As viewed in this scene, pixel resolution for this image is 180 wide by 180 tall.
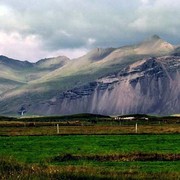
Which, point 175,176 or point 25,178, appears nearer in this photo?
point 25,178

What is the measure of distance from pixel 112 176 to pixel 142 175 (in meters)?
2.07

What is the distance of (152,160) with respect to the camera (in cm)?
3872

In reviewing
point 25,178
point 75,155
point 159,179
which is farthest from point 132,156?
point 25,178

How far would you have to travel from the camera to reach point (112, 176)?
27656 mm

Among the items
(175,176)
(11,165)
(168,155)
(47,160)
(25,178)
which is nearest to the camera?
(25,178)

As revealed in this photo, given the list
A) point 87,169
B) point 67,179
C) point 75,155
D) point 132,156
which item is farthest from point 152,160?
point 67,179

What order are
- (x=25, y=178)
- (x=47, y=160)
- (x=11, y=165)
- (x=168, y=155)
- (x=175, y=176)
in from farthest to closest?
(x=168, y=155) < (x=47, y=160) < (x=11, y=165) < (x=175, y=176) < (x=25, y=178)

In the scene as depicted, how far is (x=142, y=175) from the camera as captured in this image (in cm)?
2838

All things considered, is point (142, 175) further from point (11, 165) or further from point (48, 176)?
point (11, 165)

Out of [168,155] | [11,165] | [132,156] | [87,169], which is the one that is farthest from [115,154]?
[11,165]

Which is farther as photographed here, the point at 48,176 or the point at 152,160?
the point at 152,160

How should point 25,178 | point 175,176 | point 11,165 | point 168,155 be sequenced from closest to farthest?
point 25,178
point 175,176
point 11,165
point 168,155

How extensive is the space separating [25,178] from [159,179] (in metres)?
7.93

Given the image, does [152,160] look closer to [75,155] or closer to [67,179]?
[75,155]
